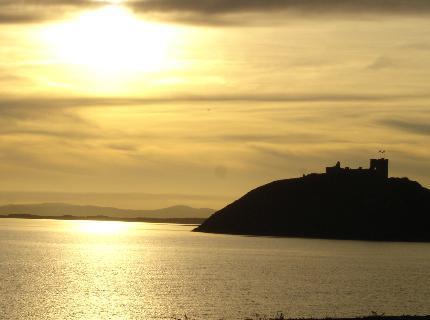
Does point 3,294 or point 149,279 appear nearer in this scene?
point 3,294

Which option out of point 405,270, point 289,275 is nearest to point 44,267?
point 289,275

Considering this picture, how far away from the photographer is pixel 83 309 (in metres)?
99.1

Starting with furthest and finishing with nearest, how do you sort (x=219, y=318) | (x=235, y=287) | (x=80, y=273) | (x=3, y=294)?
1. (x=80, y=273)
2. (x=235, y=287)
3. (x=3, y=294)
4. (x=219, y=318)

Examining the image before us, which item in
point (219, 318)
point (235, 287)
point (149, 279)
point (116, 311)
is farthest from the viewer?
point (149, 279)

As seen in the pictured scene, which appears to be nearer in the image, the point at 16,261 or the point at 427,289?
the point at 427,289

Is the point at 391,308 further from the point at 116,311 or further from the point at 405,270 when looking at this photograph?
the point at 405,270

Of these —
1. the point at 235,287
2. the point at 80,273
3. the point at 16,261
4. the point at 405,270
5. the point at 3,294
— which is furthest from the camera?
the point at 16,261

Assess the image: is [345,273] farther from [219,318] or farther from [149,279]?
[219,318]

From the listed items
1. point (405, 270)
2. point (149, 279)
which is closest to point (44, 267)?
point (149, 279)

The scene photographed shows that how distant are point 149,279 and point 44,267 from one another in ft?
116

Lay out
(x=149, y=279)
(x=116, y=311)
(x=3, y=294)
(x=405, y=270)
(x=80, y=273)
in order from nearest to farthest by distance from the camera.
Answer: (x=116, y=311), (x=3, y=294), (x=149, y=279), (x=80, y=273), (x=405, y=270)

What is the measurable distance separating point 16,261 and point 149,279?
55.8 meters

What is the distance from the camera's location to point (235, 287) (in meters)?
124

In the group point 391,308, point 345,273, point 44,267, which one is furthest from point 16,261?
point 391,308
